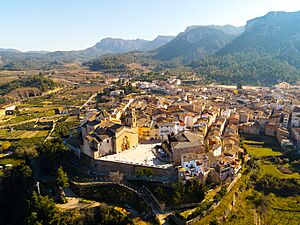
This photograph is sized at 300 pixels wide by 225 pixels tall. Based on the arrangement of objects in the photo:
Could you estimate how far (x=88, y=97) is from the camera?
73.9 metres

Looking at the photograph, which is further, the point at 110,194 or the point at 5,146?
the point at 5,146

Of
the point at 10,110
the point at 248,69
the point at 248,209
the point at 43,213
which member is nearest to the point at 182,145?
the point at 248,209

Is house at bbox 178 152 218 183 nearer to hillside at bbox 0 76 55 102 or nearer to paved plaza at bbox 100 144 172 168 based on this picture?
paved plaza at bbox 100 144 172 168

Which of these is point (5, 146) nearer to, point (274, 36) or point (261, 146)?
point (261, 146)

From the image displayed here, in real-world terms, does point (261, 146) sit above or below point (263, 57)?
below

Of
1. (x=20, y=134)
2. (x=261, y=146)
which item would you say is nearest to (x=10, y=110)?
(x=20, y=134)

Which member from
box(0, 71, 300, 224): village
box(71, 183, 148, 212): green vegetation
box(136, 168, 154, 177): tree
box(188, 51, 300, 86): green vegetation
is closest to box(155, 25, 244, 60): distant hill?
box(188, 51, 300, 86): green vegetation

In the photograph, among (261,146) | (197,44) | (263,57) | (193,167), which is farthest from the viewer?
(197,44)

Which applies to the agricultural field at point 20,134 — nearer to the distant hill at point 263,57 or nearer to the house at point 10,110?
the house at point 10,110

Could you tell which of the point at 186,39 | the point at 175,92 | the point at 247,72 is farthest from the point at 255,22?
the point at 175,92

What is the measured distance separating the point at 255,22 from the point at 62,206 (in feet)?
521

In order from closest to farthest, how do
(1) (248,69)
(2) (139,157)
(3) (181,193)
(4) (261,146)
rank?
(3) (181,193), (2) (139,157), (4) (261,146), (1) (248,69)

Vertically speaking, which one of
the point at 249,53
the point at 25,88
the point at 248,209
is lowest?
the point at 248,209

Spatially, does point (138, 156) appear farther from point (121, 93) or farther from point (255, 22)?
point (255, 22)
